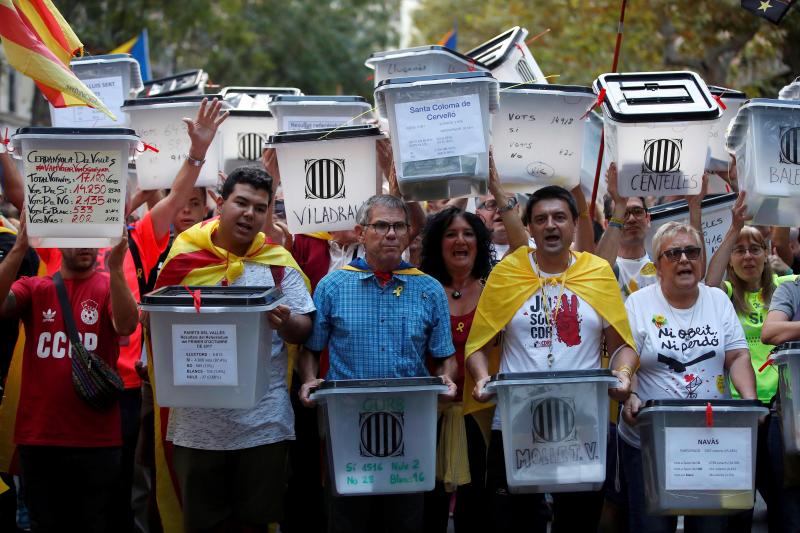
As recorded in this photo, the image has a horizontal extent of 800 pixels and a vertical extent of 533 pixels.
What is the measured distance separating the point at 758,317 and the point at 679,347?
1.17 m

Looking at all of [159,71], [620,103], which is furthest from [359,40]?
[620,103]

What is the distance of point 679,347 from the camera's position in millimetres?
5988

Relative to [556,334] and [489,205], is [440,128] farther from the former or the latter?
[489,205]

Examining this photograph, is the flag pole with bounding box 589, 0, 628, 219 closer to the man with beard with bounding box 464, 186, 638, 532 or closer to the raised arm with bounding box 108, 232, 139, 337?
the man with beard with bounding box 464, 186, 638, 532

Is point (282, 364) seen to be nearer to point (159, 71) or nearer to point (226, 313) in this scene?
point (226, 313)

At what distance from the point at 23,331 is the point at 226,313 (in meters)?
1.81

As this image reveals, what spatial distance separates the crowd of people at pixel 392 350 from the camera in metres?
5.93

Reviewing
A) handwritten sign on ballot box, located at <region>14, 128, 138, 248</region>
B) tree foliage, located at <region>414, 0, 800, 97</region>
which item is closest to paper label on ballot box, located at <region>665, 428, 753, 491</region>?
handwritten sign on ballot box, located at <region>14, 128, 138, 248</region>

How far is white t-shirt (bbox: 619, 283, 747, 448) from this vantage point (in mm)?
5945

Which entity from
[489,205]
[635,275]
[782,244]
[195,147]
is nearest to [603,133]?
[635,275]

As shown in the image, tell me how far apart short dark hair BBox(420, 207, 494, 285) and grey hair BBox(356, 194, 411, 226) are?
0.58m

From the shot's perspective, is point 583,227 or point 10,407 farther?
point 583,227

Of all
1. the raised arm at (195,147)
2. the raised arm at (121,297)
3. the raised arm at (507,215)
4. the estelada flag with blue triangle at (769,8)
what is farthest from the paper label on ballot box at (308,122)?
the estelada flag with blue triangle at (769,8)

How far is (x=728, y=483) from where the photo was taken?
219 inches
